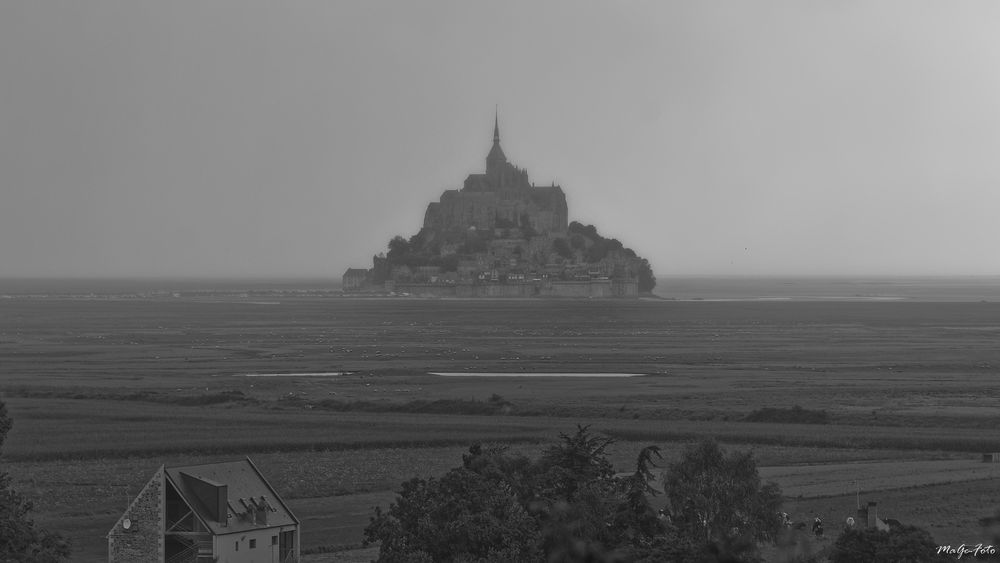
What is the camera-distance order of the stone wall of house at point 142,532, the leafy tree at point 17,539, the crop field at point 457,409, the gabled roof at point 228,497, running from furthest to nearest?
the crop field at point 457,409 → the gabled roof at point 228,497 → the stone wall of house at point 142,532 → the leafy tree at point 17,539

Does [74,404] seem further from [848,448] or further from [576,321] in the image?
[576,321]

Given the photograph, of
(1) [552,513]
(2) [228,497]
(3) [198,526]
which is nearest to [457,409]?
(2) [228,497]

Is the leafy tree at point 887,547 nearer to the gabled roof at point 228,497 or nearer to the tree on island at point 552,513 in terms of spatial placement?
the tree on island at point 552,513

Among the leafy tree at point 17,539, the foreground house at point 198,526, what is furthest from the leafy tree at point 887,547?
the leafy tree at point 17,539

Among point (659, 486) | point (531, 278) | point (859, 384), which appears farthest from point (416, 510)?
point (531, 278)

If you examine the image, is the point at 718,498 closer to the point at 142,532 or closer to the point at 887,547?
the point at 887,547

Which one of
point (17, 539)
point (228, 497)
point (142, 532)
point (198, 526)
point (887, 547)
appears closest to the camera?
point (887, 547)

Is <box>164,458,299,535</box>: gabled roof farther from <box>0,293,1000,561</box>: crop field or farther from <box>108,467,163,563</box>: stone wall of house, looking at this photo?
<box>0,293,1000,561</box>: crop field
